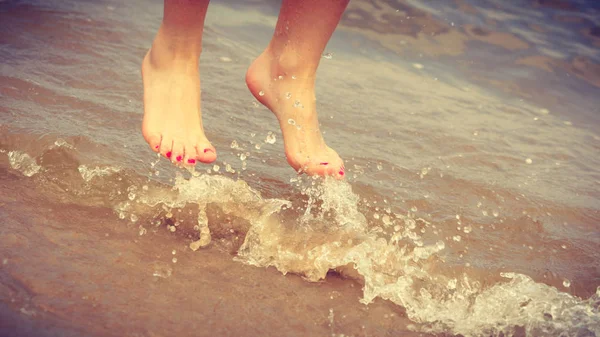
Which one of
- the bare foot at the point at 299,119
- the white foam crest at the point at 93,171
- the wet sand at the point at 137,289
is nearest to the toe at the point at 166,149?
the white foam crest at the point at 93,171

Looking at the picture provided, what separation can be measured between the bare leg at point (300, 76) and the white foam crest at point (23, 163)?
2.60 feet

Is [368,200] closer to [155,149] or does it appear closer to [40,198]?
[155,149]

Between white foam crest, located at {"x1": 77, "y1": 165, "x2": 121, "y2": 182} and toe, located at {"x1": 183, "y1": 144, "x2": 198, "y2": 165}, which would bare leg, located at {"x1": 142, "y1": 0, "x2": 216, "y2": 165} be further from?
white foam crest, located at {"x1": 77, "y1": 165, "x2": 121, "y2": 182}

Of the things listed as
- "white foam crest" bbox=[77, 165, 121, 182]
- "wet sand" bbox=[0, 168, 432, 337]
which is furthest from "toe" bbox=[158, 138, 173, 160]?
"wet sand" bbox=[0, 168, 432, 337]

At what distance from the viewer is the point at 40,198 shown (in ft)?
6.09

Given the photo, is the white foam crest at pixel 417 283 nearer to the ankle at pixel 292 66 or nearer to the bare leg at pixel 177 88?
the bare leg at pixel 177 88

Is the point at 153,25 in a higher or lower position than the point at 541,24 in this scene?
lower

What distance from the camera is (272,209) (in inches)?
79.0

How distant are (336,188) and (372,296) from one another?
50 cm

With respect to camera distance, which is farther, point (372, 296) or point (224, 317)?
point (372, 296)

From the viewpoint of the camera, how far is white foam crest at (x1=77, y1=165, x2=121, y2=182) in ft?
6.61

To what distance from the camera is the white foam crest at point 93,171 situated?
6.61 ft

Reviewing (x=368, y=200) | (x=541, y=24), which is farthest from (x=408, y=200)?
(x=541, y=24)

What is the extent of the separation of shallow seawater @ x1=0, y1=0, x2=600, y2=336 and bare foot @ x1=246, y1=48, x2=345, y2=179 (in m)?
0.09
